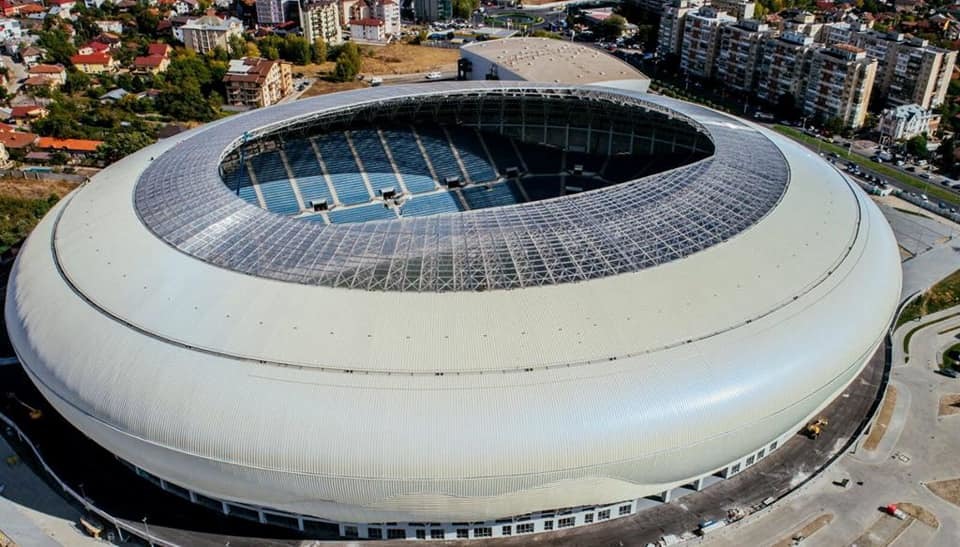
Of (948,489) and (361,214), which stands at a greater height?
(361,214)

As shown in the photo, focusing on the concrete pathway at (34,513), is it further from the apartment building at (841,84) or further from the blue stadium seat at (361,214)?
the apartment building at (841,84)

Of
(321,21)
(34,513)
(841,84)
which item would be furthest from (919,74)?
(34,513)

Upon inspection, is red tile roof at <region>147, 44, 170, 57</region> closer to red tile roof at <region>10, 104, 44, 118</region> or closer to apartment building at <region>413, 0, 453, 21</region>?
red tile roof at <region>10, 104, 44, 118</region>

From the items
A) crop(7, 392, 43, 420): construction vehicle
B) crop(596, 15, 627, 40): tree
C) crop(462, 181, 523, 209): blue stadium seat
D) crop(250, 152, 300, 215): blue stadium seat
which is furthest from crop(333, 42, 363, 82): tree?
crop(7, 392, 43, 420): construction vehicle

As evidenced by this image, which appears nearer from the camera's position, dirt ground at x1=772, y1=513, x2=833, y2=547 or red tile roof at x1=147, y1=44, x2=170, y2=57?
dirt ground at x1=772, y1=513, x2=833, y2=547

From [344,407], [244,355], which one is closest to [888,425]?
[344,407]

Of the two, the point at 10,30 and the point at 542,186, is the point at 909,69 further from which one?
the point at 10,30

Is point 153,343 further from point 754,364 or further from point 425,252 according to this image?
point 754,364
